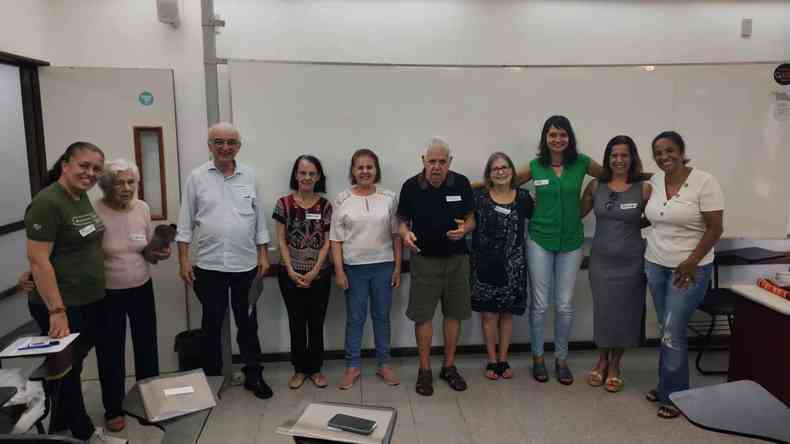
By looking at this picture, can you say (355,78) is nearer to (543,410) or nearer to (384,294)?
(384,294)

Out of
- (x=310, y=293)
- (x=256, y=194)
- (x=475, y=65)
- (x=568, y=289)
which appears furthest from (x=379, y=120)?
(x=568, y=289)

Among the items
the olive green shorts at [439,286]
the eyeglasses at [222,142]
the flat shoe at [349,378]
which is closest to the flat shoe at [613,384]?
the olive green shorts at [439,286]

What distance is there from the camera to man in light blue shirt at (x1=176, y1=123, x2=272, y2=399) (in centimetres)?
279

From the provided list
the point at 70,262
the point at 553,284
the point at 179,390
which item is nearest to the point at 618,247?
the point at 553,284

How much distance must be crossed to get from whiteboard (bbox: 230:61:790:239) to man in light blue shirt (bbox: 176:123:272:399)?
13.7 inches

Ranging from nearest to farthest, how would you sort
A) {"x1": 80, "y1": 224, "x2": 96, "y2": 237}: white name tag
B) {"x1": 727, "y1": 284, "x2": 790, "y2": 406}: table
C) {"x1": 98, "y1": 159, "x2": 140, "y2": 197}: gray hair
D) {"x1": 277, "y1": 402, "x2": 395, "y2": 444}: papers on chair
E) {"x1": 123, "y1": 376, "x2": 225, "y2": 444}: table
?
1. {"x1": 277, "y1": 402, "x2": 395, "y2": 444}: papers on chair
2. {"x1": 123, "y1": 376, "x2": 225, "y2": 444}: table
3. {"x1": 80, "y1": 224, "x2": 96, "y2": 237}: white name tag
4. {"x1": 98, "y1": 159, "x2": 140, "y2": 197}: gray hair
5. {"x1": 727, "y1": 284, "x2": 790, "y2": 406}: table

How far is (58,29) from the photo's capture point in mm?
3117

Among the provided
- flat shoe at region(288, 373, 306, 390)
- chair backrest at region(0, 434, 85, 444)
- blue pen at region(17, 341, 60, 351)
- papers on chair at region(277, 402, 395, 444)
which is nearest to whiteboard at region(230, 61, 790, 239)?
flat shoe at region(288, 373, 306, 390)

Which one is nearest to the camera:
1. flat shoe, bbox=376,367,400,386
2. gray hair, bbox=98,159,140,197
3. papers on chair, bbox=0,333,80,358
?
papers on chair, bbox=0,333,80,358

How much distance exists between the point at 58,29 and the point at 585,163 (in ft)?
10.9

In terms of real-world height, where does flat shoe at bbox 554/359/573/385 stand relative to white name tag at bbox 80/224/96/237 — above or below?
below

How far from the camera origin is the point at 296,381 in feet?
10.4

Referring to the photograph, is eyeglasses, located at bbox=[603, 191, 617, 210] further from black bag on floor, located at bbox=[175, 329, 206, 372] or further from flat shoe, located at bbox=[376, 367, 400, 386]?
black bag on floor, located at bbox=[175, 329, 206, 372]

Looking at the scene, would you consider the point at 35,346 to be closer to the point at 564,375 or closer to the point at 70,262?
the point at 70,262
